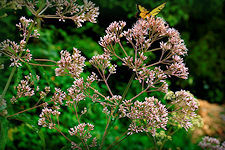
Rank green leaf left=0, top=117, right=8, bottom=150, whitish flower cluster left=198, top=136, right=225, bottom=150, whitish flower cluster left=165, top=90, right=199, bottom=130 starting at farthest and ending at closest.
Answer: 1. whitish flower cluster left=198, top=136, right=225, bottom=150
2. whitish flower cluster left=165, top=90, right=199, bottom=130
3. green leaf left=0, top=117, right=8, bottom=150

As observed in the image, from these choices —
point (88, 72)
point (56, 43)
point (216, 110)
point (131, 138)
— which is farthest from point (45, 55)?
point (216, 110)

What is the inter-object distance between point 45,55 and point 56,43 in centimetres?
43

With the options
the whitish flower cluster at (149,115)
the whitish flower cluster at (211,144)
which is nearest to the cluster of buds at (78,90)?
the whitish flower cluster at (149,115)

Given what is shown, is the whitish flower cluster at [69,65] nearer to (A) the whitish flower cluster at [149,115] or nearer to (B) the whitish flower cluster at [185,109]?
(A) the whitish flower cluster at [149,115]

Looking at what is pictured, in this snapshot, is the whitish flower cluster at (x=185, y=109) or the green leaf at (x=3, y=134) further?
the whitish flower cluster at (x=185, y=109)

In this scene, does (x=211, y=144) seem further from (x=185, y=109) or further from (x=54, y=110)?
(x=54, y=110)

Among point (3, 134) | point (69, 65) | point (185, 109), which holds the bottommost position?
point (3, 134)

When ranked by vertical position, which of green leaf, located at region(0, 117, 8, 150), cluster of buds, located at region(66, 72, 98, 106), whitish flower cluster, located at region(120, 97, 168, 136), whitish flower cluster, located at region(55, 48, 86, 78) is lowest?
green leaf, located at region(0, 117, 8, 150)

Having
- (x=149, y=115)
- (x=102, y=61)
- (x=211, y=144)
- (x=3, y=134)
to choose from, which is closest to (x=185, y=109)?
(x=149, y=115)

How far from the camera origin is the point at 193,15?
438 cm

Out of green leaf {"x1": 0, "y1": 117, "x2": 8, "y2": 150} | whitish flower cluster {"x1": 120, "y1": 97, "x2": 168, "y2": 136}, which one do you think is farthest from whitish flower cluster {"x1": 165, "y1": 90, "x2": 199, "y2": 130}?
green leaf {"x1": 0, "y1": 117, "x2": 8, "y2": 150}

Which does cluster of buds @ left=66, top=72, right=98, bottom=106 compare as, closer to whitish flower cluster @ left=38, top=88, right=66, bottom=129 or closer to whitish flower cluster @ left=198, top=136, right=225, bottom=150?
whitish flower cluster @ left=38, top=88, right=66, bottom=129

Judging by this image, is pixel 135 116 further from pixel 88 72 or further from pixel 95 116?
pixel 95 116

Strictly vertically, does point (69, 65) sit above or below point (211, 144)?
above
